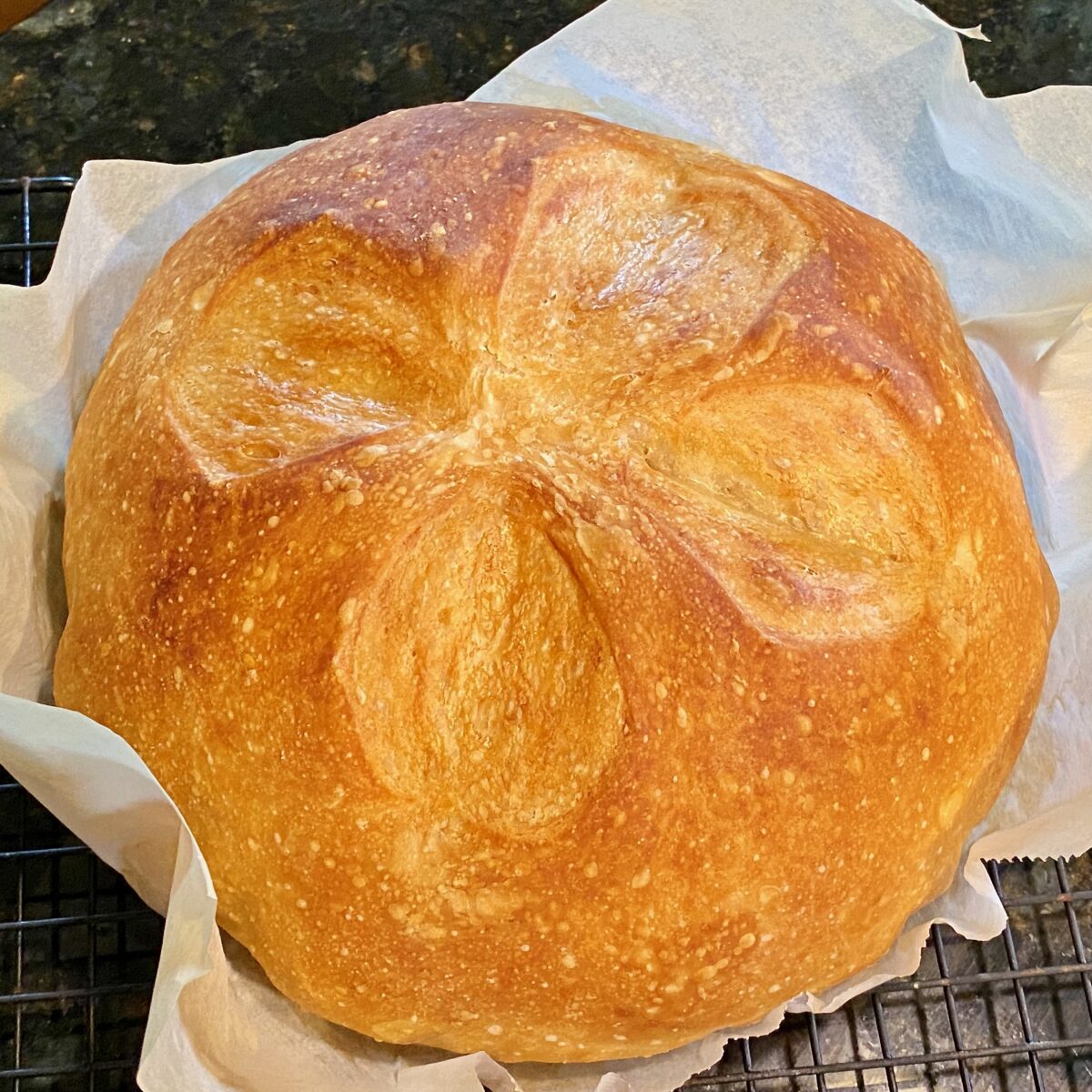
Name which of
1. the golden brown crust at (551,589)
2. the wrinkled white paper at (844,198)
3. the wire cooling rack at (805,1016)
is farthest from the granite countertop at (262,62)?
the wire cooling rack at (805,1016)

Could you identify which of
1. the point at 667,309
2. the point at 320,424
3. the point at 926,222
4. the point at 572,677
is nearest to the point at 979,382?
the point at 926,222

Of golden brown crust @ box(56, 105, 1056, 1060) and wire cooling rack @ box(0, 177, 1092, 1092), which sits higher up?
golden brown crust @ box(56, 105, 1056, 1060)

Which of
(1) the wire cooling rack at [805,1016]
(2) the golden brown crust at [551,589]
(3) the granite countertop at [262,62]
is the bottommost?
(1) the wire cooling rack at [805,1016]

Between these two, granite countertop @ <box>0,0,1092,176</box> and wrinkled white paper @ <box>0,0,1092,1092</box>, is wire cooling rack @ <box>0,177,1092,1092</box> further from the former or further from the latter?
granite countertop @ <box>0,0,1092,176</box>

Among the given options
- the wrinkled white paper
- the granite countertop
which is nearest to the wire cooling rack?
the wrinkled white paper

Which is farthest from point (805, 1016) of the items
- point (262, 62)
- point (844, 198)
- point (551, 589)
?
point (262, 62)

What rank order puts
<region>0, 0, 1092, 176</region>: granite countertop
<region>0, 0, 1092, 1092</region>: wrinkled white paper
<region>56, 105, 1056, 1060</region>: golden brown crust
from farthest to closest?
<region>0, 0, 1092, 176</region>: granite countertop, <region>0, 0, 1092, 1092</region>: wrinkled white paper, <region>56, 105, 1056, 1060</region>: golden brown crust

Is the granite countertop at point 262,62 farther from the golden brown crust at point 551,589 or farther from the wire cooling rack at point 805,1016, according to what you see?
the wire cooling rack at point 805,1016
